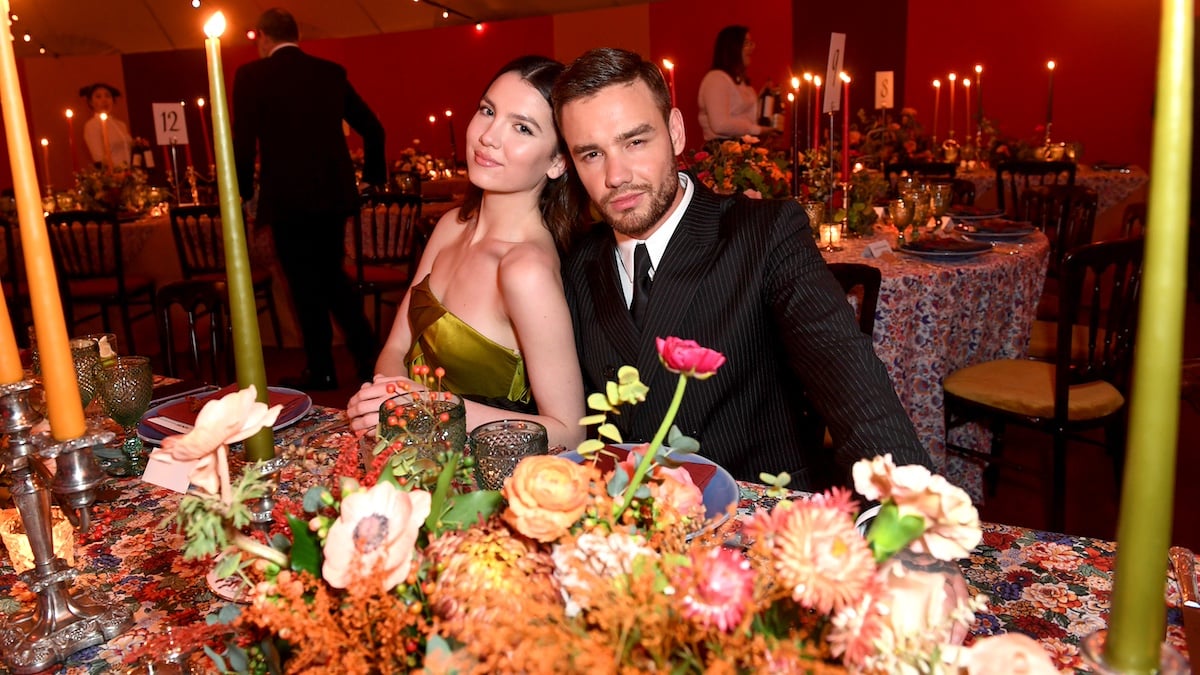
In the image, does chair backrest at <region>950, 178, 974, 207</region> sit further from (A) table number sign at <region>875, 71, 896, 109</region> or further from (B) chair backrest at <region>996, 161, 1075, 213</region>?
(A) table number sign at <region>875, 71, 896, 109</region>

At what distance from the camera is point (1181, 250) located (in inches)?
16.4

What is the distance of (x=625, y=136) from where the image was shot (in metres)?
1.72

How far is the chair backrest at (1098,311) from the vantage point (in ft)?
8.46

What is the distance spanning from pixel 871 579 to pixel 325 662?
393 millimetres

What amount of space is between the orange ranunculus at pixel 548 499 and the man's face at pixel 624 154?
45.5 inches

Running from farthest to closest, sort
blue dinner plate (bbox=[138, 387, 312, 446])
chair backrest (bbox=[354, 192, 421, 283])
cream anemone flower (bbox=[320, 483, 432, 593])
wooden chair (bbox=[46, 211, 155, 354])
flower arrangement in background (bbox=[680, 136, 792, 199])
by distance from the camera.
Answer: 1. chair backrest (bbox=[354, 192, 421, 283])
2. wooden chair (bbox=[46, 211, 155, 354])
3. flower arrangement in background (bbox=[680, 136, 792, 199])
4. blue dinner plate (bbox=[138, 387, 312, 446])
5. cream anemone flower (bbox=[320, 483, 432, 593])

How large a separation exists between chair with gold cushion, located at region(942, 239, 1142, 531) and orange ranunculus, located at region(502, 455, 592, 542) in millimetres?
2340

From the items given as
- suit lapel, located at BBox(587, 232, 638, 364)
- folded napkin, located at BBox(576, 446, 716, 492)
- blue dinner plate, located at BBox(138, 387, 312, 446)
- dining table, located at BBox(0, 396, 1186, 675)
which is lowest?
dining table, located at BBox(0, 396, 1186, 675)

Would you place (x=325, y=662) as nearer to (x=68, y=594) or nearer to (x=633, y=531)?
(x=633, y=531)

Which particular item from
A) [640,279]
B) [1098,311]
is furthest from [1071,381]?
[640,279]

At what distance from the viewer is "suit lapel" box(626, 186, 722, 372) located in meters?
1.77

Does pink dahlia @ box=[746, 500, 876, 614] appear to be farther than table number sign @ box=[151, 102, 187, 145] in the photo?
No

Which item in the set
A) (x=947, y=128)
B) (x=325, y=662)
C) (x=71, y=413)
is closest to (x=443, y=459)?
(x=325, y=662)

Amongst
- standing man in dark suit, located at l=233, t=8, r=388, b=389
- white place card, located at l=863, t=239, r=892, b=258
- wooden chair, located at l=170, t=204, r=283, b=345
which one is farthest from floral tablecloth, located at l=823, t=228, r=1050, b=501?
wooden chair, located at l=170, t=204, r=283, b=345
